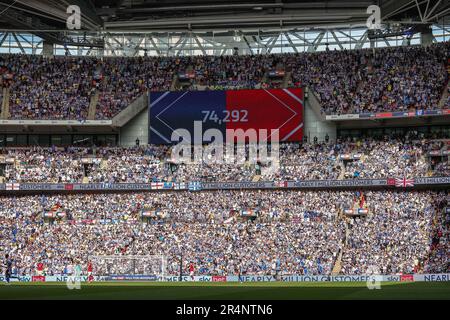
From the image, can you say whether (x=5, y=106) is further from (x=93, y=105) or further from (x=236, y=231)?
(x=236, y=231)

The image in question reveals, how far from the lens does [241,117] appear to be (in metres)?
66.2

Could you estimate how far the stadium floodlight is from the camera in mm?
50375

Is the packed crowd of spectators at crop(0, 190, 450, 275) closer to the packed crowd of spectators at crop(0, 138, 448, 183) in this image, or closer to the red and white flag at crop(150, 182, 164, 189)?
the red and white flag at crop(150, 182, 164, 189)

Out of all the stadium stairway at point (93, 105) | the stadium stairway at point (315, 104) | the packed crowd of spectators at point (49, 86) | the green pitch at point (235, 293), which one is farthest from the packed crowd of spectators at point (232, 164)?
the green pitch at point (235, 293)

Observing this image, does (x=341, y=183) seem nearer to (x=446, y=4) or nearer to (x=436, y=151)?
(x=436, y=151)

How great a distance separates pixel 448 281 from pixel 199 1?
32043 mm

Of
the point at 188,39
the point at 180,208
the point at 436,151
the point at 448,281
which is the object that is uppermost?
the point at 188,39

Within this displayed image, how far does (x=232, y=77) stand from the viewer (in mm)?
68562

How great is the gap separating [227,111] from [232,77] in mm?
4057

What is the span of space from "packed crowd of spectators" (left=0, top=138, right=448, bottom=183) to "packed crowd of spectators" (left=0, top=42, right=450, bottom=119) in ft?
11.2

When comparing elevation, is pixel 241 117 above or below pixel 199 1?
below

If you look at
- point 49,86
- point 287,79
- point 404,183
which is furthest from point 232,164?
point 49,86

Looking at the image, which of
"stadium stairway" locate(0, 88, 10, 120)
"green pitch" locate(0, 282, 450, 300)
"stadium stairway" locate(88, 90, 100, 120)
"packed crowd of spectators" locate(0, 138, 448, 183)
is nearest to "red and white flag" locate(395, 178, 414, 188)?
"packed crowd of spectators" locate(0, 138, 448, 183)

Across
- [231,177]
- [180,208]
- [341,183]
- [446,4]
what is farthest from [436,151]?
[180,208]
